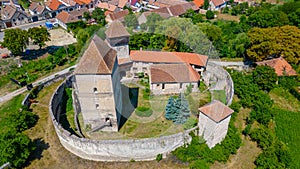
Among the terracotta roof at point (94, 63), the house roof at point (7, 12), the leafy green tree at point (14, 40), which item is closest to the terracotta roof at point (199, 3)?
the leafy green tree at point (14, 40)

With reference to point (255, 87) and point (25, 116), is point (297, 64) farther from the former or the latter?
point (25, 116)

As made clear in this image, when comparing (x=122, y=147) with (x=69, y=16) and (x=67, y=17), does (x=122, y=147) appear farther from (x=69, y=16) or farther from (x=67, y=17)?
(x=69, y=16)

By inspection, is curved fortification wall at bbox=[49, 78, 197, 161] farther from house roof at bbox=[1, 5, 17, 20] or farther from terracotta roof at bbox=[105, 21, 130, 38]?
house roof at bbox=[1, 5, 17, 20]

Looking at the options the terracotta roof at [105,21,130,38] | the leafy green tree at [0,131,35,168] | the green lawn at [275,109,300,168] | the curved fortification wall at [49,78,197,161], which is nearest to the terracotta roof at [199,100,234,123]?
the curved fortification wall at [49,78,197,161]

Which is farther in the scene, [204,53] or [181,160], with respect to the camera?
[204,53]

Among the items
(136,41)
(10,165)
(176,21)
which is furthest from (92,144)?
(176,21)

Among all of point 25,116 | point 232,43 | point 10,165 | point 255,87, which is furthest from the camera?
point 232,43

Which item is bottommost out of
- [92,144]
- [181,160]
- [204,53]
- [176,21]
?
[181,160]

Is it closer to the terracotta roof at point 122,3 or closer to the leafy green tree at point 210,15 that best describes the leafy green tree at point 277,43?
the leafy green tree at point 210,15
